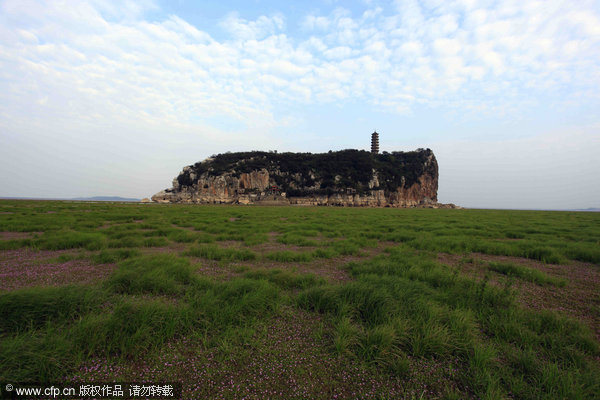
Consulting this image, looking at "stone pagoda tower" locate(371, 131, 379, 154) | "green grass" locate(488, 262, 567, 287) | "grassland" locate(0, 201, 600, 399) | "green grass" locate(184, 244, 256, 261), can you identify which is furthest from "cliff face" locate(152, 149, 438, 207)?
"grassland" locate(0, 201, 600, 399)

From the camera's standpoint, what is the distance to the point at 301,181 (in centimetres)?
10238

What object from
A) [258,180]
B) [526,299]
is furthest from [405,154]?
[526,299]

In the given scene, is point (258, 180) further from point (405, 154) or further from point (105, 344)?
point (105, 344)

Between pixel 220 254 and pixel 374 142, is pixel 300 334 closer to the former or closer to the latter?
pixel 220 254

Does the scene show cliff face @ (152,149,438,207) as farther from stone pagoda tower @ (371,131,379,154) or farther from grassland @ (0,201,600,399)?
grassland @ (0,201,600,399)

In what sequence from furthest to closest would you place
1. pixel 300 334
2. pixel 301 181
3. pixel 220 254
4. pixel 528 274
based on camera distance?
pixel 301 181
pixel 220 254
pixel 528 274
pixel 300 334

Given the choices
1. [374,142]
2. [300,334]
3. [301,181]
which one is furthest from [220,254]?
[374,142]

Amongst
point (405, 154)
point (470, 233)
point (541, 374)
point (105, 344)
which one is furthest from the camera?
point (405, 154)

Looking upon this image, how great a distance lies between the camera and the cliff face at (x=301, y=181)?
92.4 meters

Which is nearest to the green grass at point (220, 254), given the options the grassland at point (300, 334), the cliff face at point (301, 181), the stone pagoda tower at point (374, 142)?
the grassland at point (300, 334)

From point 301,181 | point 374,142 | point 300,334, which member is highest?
point 374,142

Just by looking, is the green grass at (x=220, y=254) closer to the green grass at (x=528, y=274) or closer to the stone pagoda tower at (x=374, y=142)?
the green grass at (x=528, y=274)

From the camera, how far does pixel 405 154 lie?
12838 cm

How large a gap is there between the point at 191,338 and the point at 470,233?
615 inches
